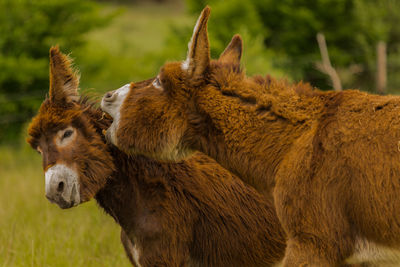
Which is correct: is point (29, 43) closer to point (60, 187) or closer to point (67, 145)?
point (67, 145)

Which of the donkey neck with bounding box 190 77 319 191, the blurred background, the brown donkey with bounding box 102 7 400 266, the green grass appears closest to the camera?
the brown donkey with bounding box 102 7 400 266

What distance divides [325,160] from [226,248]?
140 cm

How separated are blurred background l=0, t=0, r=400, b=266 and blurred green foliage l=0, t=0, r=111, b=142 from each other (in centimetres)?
2

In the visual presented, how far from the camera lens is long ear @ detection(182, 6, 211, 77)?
11.5ft

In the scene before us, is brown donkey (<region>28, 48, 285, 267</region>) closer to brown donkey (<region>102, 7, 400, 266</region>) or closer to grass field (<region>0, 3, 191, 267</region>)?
brown donkey (<region>102, 7, 400, 266</region>)

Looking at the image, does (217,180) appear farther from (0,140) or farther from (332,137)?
(0,140)

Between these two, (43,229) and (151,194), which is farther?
(43,229)

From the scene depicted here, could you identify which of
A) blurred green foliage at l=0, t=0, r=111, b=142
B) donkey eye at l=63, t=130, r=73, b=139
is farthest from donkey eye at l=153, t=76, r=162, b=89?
blurred green foliage at l=0, t=0, r=111, b=142

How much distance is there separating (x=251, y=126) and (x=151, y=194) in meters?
1.09

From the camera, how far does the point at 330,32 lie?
60.1 ft

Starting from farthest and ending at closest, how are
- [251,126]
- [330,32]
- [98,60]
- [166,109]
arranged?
[330,32] → [98,60] → [166,109] → [251,126]

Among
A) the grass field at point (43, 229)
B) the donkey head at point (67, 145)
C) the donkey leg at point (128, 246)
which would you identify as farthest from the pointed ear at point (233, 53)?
the grass field at point (43, 229)

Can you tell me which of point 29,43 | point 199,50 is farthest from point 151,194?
point 29,43

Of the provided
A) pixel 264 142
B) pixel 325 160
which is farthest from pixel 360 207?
pixel 264 142
